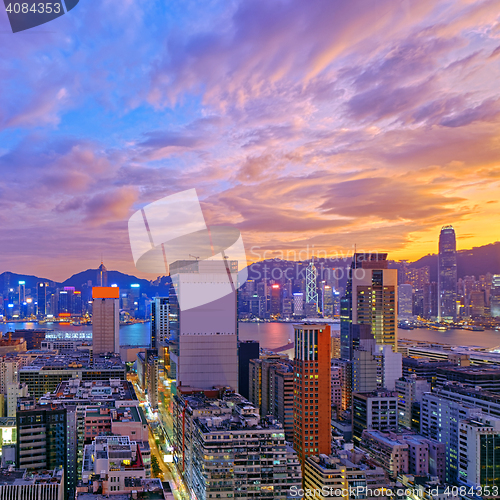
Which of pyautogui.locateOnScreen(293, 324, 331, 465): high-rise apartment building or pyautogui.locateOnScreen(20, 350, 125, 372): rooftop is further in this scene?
pyautogui.locateOnScreen(20, 350, 125, 372): rooftop

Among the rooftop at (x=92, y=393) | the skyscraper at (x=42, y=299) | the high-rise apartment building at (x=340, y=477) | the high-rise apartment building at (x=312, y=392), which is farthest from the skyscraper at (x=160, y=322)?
the skyscraper at (x=42, y=299)

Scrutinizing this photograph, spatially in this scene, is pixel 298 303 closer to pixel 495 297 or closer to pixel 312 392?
pixel 495 297

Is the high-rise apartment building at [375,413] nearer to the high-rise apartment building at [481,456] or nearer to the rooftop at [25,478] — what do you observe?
the high-rise apartment building at [481,456]

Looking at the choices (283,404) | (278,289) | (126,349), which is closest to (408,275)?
(278,289)

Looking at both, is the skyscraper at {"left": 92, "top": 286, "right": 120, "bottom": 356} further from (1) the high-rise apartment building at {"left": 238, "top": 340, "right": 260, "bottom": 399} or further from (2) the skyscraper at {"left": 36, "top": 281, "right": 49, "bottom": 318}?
Answer: (2) the skyscraper at {"left": 36, "top": 281, "right": 49, "bottom": 318}

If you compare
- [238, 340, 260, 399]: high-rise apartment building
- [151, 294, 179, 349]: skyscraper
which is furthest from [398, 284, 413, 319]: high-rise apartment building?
[238, 340, 260, 399]: high-rise apartment building

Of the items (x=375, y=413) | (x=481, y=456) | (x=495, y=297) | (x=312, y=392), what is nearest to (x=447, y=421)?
(x=481, y=456)
